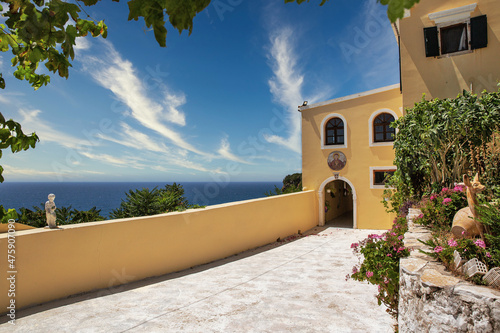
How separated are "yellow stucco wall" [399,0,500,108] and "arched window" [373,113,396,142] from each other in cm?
234

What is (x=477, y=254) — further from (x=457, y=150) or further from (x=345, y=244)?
(x=345, y=244)

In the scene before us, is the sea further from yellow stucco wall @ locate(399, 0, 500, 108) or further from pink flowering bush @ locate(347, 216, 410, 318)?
yellow stucco wall @ locate(399, 0, 500, 108)

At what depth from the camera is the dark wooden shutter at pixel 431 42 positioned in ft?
29.7

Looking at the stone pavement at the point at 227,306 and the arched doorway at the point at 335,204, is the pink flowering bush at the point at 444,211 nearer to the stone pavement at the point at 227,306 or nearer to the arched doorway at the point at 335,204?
the stone pavement at the point at 227,306

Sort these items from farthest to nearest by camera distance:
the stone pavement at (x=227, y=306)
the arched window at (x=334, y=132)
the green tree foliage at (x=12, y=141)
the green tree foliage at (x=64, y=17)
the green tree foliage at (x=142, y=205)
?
the arched window at (x=334, y=132)
the green tree foliage at (x=142, y=205)
the stone pavement at (x=227, y=306)
the green tree foliage at (x=12, y=141)
the green tree foliage at (x=64, y=17)

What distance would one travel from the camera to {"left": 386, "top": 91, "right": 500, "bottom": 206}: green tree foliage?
6.16 metres

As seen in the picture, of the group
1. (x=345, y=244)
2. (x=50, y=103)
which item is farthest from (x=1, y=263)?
(x=345, y=244)

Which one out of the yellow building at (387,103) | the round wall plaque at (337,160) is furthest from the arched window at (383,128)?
the round wall plaque at (337,160)

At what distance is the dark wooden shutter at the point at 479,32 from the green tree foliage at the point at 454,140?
267 centimetres

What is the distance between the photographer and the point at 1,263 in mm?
3926

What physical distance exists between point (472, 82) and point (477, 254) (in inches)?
329

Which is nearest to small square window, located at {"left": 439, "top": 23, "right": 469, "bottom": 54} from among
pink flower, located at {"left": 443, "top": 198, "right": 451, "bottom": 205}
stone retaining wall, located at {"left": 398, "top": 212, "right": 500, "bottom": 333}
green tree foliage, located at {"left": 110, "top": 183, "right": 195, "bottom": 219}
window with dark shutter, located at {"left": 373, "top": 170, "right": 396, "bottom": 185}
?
window with dark shutter, located at {"left": 373, "top": 170, "right": 396, "bottom": 185}

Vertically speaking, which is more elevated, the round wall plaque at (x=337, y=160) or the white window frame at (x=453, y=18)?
the white window frame at (x=453, y=18)

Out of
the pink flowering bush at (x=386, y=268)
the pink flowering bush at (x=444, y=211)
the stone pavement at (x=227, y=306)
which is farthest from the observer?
the pink flowering bush at (x=444, y=211)
